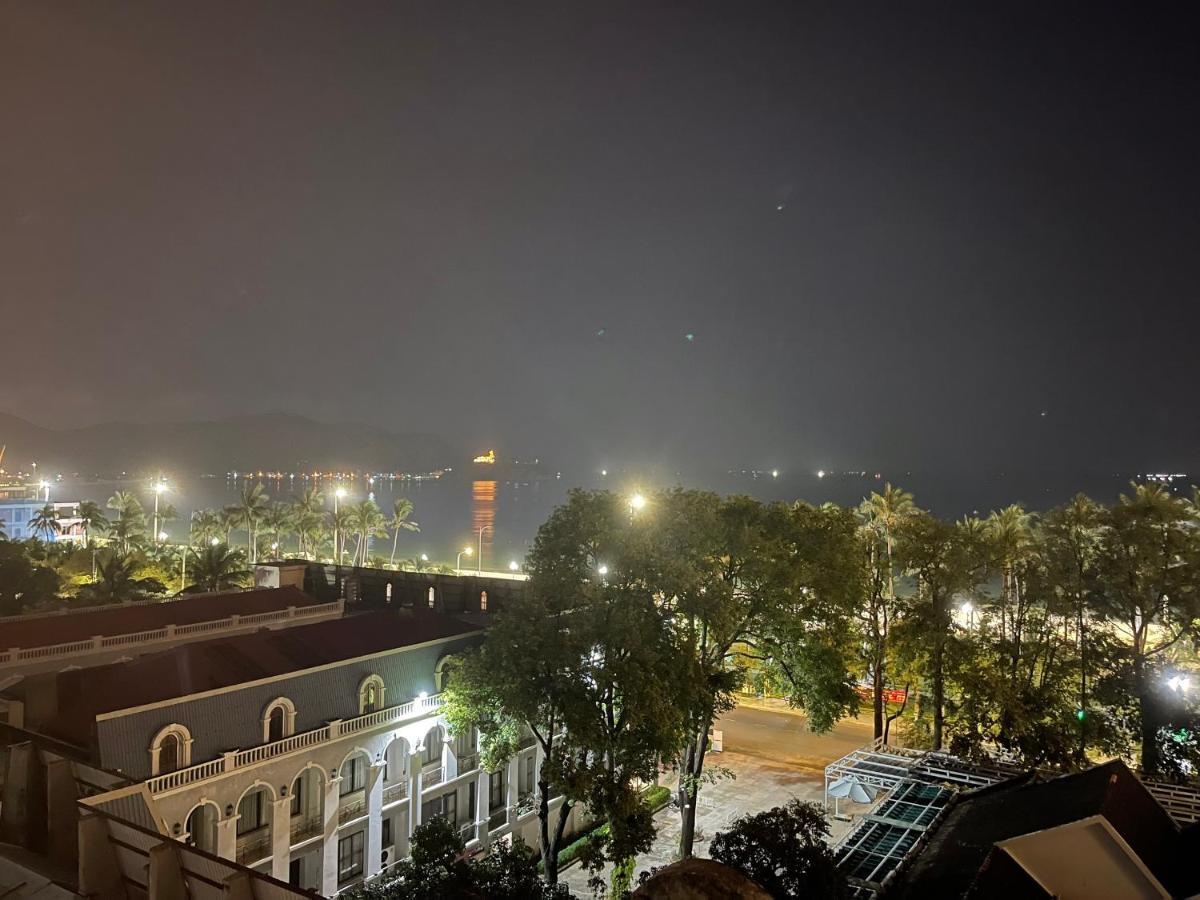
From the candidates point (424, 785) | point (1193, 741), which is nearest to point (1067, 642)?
point (1193, 741)

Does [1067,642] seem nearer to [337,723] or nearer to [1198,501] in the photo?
[1198,501]

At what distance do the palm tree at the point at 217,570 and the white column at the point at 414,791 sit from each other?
30.5 meters

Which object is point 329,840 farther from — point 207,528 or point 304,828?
point 207,528

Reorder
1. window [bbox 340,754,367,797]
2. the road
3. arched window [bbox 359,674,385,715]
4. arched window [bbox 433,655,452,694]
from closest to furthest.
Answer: window [bbox 340,754,367,797] < arched window [bbox 359,674,385,715] < arched window [bbox 433,655,452,694] < the road

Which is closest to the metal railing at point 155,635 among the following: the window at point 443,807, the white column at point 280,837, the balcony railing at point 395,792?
the white column at point 280,837

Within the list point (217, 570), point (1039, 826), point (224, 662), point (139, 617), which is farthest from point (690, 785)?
point (217, 570)

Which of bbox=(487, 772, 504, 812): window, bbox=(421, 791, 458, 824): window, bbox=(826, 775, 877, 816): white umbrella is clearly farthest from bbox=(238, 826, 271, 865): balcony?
bbox=(826, 775, 877, 816): white umbrella

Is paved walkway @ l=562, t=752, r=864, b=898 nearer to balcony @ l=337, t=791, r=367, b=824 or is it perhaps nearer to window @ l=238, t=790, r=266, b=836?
balcony @ l=337, t=791, r=367, b=824

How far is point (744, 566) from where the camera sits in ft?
99.9

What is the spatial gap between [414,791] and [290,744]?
6.35m

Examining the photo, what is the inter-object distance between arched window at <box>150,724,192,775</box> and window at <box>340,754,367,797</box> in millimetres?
6272

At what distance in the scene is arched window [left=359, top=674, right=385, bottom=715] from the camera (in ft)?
97.9

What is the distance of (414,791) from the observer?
102ft

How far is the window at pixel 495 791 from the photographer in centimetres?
3419
